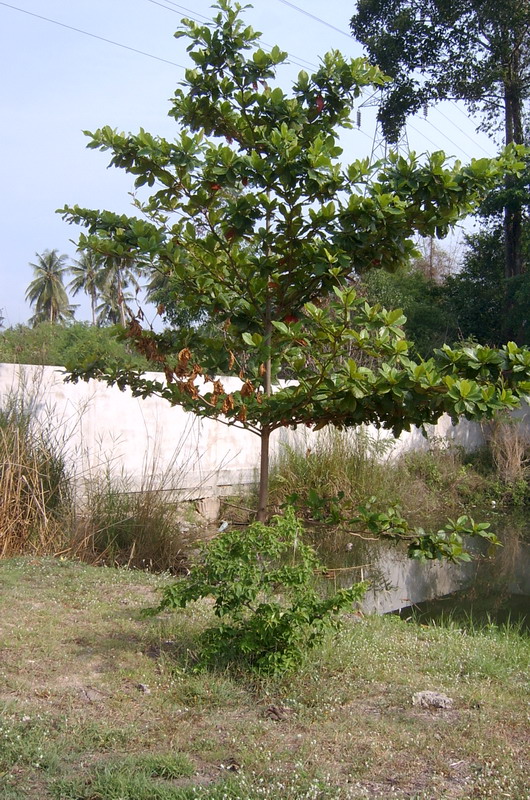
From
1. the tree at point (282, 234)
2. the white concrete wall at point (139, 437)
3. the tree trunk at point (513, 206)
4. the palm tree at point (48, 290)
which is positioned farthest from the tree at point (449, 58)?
the palm tree at point (48, 290)

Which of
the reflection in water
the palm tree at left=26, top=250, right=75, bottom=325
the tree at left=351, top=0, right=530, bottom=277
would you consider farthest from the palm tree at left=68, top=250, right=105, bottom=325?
the reflection in water

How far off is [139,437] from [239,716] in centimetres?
646

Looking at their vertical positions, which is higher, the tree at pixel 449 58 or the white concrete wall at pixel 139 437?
the tree at pixel 449 58

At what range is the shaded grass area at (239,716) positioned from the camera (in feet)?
9.04

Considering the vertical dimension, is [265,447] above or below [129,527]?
above

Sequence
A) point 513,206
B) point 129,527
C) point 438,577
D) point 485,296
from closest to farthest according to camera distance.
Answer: point 129,527
point 438,577
point 513,206
point 485,296

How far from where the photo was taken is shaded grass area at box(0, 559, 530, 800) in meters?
2.75

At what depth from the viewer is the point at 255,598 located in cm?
374

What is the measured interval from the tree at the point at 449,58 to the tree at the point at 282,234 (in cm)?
1620

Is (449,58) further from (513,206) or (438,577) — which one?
(438,577)

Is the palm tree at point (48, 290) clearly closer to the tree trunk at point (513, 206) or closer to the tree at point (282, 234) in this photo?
the tree trunk at point (513, 206)

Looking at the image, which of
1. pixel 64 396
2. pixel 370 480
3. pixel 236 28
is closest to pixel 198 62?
pixel 236 28

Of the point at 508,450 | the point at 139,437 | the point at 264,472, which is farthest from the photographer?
the point at 508,450

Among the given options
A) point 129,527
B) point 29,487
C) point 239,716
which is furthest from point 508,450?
point 239,716
